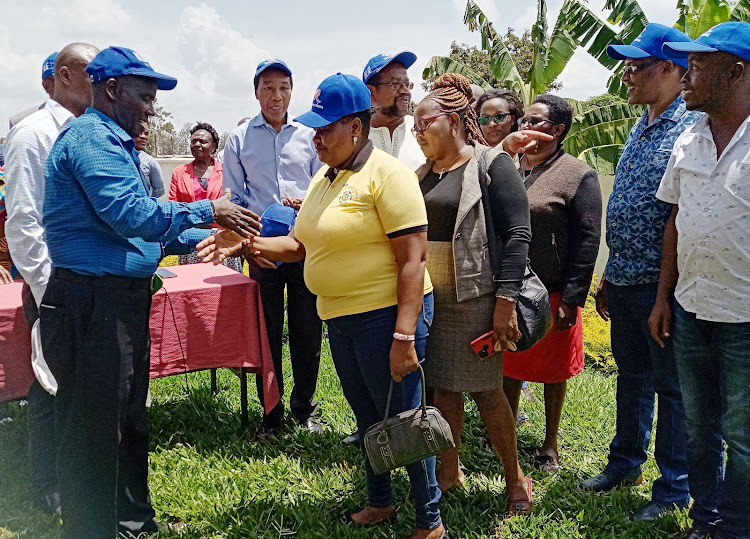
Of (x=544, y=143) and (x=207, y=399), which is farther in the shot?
(x=207, y=399)

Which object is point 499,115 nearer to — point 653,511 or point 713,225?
point 713,225

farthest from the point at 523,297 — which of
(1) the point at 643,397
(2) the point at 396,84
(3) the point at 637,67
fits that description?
(2) the point at 396,84

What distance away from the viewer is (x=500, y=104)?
165 inches

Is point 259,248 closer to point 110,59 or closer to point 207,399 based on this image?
point 110,59

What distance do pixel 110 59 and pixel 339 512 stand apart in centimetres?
243

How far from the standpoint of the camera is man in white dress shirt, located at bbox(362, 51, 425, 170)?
3.89 meters

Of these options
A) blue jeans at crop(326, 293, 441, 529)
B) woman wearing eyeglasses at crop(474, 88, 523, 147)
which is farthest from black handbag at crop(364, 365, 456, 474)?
woman wearing eyeglasses at crop(474, 88, 523, 147)

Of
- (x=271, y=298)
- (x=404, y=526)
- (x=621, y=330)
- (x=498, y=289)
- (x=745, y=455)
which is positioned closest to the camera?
(x=745, y=455)

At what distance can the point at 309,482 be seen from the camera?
356 centimetres

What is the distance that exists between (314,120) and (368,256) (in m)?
0.61

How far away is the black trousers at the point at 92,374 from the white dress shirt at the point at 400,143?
1906 millimetres

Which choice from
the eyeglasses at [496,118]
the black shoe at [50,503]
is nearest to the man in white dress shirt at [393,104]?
the eyeglasses at [496,118]

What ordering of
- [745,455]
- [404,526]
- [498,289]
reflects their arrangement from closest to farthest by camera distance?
[745,455] → [498,289] → [404,526]

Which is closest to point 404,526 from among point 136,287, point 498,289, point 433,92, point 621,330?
point 498,289
